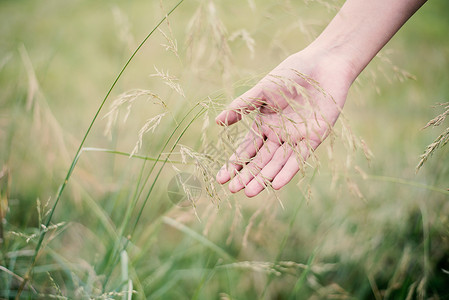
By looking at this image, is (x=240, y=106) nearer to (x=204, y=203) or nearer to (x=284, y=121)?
(x=284, y=121)

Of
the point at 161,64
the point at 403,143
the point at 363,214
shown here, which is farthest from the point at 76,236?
the point at 161,64

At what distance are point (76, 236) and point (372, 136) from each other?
2549 mm

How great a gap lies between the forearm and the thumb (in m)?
0.42

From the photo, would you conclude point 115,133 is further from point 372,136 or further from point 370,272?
point 372,136

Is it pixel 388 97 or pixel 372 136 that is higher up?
pixel 388 97

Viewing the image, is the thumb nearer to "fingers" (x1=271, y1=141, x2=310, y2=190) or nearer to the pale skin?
the pale skin

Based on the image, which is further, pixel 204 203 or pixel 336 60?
pixel 204 203

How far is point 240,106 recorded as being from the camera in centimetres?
98

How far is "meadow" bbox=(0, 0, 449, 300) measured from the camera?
3.17ft

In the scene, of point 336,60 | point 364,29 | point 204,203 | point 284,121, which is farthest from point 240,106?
point 204,203

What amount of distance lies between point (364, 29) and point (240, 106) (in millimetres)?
735

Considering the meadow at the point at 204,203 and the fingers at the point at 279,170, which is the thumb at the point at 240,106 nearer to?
the meadow at the point at 204,203

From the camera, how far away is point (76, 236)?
5.46 feet

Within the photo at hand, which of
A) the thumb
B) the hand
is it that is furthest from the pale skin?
the thumb
